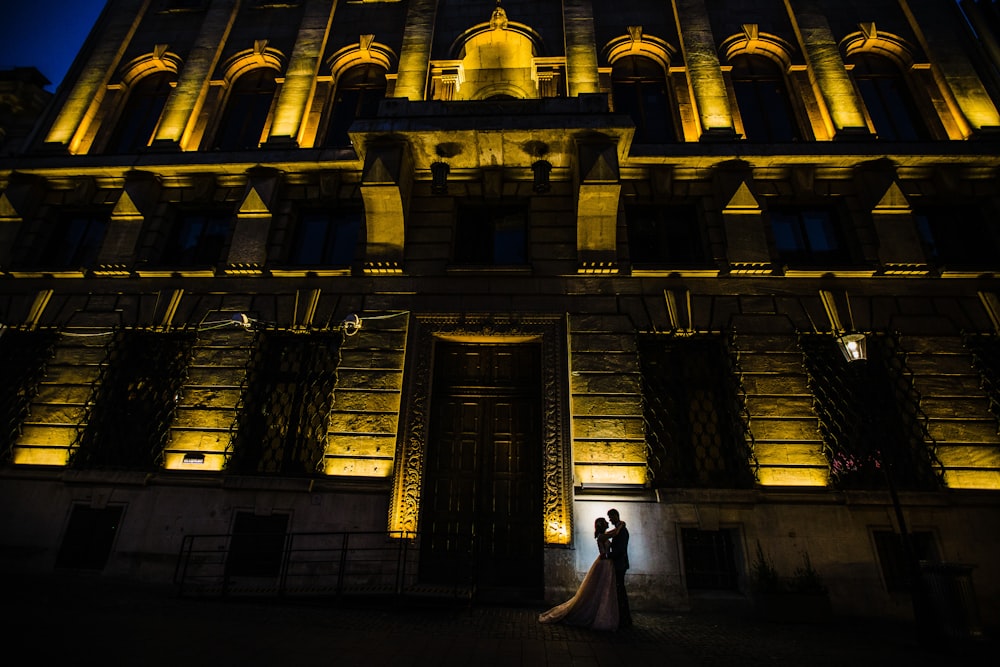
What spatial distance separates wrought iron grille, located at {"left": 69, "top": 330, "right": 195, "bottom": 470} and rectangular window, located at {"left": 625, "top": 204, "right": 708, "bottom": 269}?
10961mm

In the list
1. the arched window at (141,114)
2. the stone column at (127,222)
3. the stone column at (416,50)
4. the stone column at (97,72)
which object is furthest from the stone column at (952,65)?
the stone column at (97,72)

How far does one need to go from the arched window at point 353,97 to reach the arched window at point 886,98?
13769 mm

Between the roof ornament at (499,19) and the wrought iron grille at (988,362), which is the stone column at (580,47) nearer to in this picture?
the roof ornament at (499,19)

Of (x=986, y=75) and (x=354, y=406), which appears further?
(x=986, y=75)

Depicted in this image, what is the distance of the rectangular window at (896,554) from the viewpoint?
8148 mm

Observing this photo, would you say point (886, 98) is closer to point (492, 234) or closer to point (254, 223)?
point (492, 234)

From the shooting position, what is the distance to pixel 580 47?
12.7m

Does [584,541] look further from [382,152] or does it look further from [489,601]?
[382,152]

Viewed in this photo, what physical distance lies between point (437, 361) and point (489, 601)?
5.01 meters

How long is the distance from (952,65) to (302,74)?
18123mm

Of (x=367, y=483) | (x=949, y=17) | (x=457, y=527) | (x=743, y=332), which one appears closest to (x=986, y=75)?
(x=949, y=17)

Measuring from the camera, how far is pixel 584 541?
8453 millimetres

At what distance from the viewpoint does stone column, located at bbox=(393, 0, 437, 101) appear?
12602 mm

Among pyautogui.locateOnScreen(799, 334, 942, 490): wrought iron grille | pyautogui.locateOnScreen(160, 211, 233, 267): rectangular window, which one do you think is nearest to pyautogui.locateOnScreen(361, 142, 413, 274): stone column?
pyautogui.locateOnScreen(160, 211, 233, 267): rectangular window
